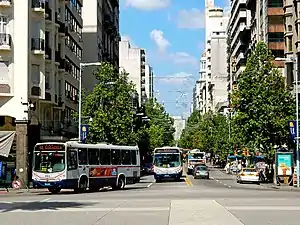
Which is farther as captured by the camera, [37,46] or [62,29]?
[62,29]

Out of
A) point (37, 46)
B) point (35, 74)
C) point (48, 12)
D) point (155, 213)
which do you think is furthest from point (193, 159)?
point (155, 213)

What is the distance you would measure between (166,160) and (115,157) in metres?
14.4

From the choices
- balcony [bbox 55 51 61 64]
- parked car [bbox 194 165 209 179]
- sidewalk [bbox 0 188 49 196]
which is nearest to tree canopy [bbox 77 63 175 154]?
balcony [bbox 55 51 61 64]

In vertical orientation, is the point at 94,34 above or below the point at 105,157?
above

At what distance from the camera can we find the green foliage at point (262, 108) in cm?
5781

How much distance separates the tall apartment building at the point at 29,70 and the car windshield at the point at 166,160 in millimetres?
9715

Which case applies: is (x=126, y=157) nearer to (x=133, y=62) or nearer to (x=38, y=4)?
(x=38, y=4)

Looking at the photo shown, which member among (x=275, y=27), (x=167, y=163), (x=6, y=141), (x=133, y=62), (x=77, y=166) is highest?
(x=133, y=62)

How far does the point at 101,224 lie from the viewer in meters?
20.2

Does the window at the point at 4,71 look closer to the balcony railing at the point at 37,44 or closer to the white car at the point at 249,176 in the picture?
the balcony railing at the point at 37,44

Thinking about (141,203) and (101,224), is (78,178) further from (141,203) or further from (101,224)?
(101,224)

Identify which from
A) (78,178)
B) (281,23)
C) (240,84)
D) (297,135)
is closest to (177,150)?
(240,84)

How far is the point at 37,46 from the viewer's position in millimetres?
53000

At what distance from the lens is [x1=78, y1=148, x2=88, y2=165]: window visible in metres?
40.6
